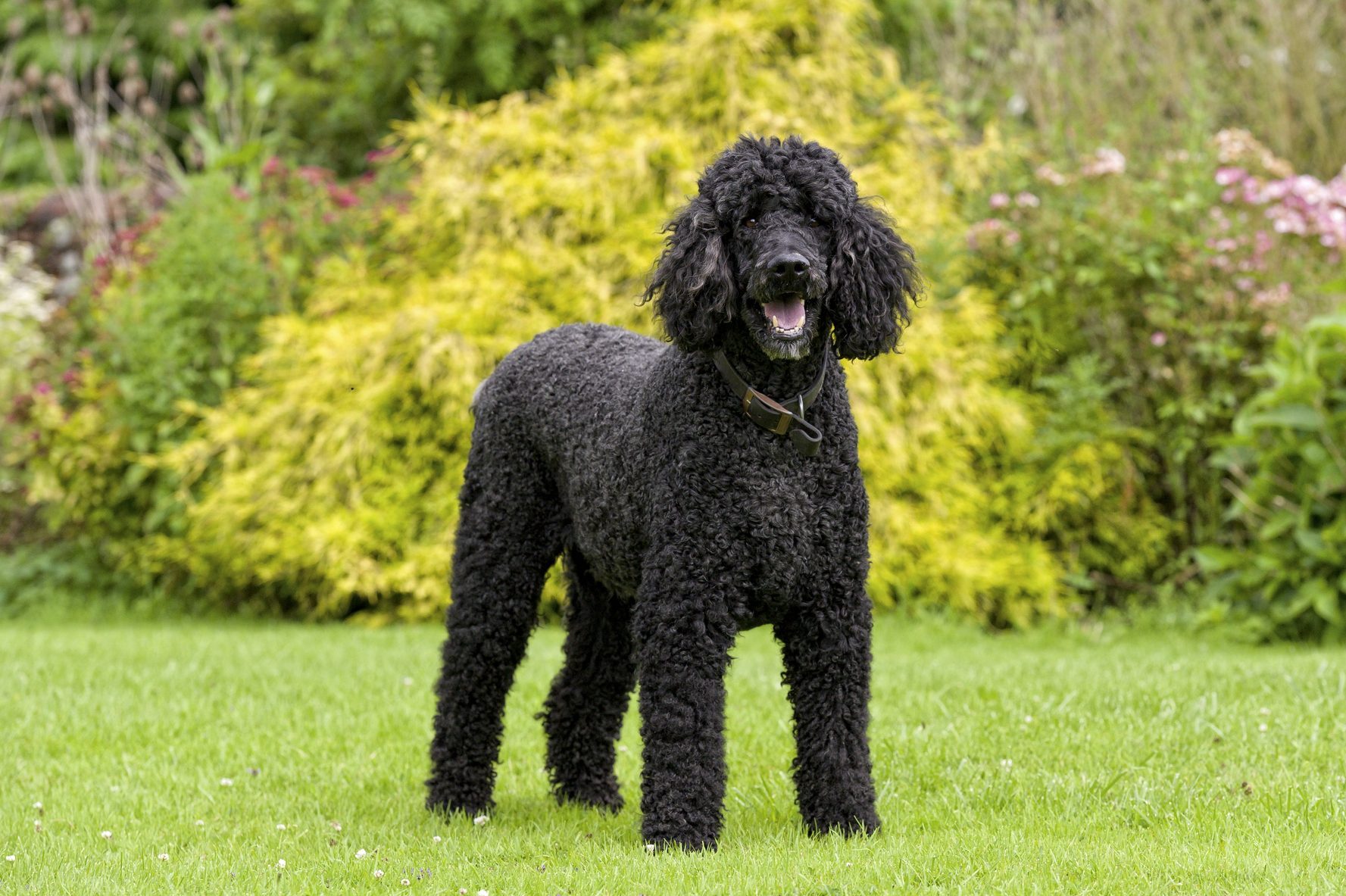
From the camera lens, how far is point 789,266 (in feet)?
11.5

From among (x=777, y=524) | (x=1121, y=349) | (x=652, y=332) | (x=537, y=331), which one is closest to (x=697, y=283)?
(x=777, y=524)

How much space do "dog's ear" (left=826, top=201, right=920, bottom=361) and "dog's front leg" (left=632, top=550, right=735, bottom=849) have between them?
0.73m

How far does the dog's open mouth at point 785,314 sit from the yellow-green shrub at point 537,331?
14.9ft

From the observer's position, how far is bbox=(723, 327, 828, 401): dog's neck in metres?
3.72

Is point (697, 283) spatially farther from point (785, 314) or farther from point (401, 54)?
point (401, 54)

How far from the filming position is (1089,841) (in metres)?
3.70

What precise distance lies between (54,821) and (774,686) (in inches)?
122

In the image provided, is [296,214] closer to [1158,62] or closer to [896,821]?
[1158,62]

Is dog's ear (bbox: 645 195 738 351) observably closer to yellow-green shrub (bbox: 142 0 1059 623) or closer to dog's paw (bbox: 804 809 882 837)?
dog's paw (bbox: 804 809 882 837)

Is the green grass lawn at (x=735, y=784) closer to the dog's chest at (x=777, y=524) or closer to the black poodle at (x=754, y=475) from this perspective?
the black poodle at (x=754, y=475)

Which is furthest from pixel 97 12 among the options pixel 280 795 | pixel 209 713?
pixel 280 795

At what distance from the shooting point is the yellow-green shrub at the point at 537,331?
26.8 feet

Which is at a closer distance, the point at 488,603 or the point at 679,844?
the point at 679,844

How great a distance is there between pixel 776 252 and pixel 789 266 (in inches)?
2.1
